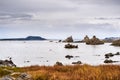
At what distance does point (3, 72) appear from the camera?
22.0 m

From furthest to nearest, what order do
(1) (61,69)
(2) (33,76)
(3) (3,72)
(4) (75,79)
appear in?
(1) (61,69) < (3) (3,72) < (2) (33,76) < (4) (75,79)

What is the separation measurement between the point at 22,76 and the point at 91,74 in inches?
157

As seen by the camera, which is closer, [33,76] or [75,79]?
[75,79]

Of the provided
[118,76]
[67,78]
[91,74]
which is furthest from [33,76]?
[118,76]

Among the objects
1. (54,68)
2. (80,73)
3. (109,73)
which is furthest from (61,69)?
(109,73)

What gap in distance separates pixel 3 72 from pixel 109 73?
7.31 metres

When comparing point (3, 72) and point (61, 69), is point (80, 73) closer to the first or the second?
point (61, 69)

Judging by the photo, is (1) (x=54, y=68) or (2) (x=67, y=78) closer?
(2) (x=67, y=78)

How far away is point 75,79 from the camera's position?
703 inches

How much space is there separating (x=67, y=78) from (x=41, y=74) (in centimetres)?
178

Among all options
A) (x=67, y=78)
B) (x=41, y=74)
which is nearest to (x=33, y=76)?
(x=41, y=74)

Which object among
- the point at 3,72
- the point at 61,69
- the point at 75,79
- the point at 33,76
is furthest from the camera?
the point at 61,69

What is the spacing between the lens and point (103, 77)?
18.2 m

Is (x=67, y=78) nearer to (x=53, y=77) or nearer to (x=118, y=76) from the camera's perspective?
(x=53, y=77)
